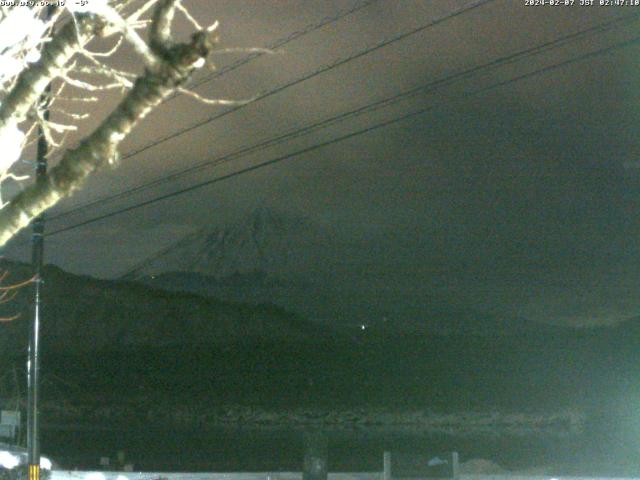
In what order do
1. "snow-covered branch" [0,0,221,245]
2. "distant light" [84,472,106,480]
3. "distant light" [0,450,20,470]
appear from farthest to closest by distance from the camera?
"distant light" [84,472,106,480] < "distant light" [0,450,20,470] < "snow-covered branch" [0,0,221,245]

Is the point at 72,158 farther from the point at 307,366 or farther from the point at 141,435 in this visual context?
the point at 307,366

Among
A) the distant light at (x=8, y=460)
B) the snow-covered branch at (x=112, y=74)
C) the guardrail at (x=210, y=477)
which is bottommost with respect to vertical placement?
the guardrail at (x=210, y=477)

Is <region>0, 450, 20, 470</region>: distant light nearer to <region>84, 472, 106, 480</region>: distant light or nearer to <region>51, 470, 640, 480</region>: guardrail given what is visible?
<region>51, 470, 640, 480</region>: guardrail

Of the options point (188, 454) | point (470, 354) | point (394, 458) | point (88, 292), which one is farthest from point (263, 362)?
point (394, 458)

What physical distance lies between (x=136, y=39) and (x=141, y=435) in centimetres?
5722

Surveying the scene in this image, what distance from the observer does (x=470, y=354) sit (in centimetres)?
13112

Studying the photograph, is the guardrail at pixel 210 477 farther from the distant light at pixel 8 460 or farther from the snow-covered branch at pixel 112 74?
the snow-covered branch at pixel 112 74

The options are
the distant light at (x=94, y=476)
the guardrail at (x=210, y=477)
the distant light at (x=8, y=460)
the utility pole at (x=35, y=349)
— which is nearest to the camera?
the utility pole at (x=35, y=349)

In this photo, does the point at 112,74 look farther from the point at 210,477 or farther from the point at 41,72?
the point at 210,477

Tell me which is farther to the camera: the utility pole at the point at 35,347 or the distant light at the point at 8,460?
the distant light at the point at 8,460

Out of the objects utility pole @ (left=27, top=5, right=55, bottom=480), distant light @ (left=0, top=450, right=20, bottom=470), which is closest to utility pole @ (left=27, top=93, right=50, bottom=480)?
utility pole @ (left=27, top=5, right=55, bottom=480)

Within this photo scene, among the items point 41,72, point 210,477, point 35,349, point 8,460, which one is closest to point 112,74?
point 41,72

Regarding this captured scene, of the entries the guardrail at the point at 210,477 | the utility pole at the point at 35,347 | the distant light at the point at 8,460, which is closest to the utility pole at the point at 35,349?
the utility pole at the point at 35,347

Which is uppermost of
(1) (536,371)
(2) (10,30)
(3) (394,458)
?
(1) (536,371)
